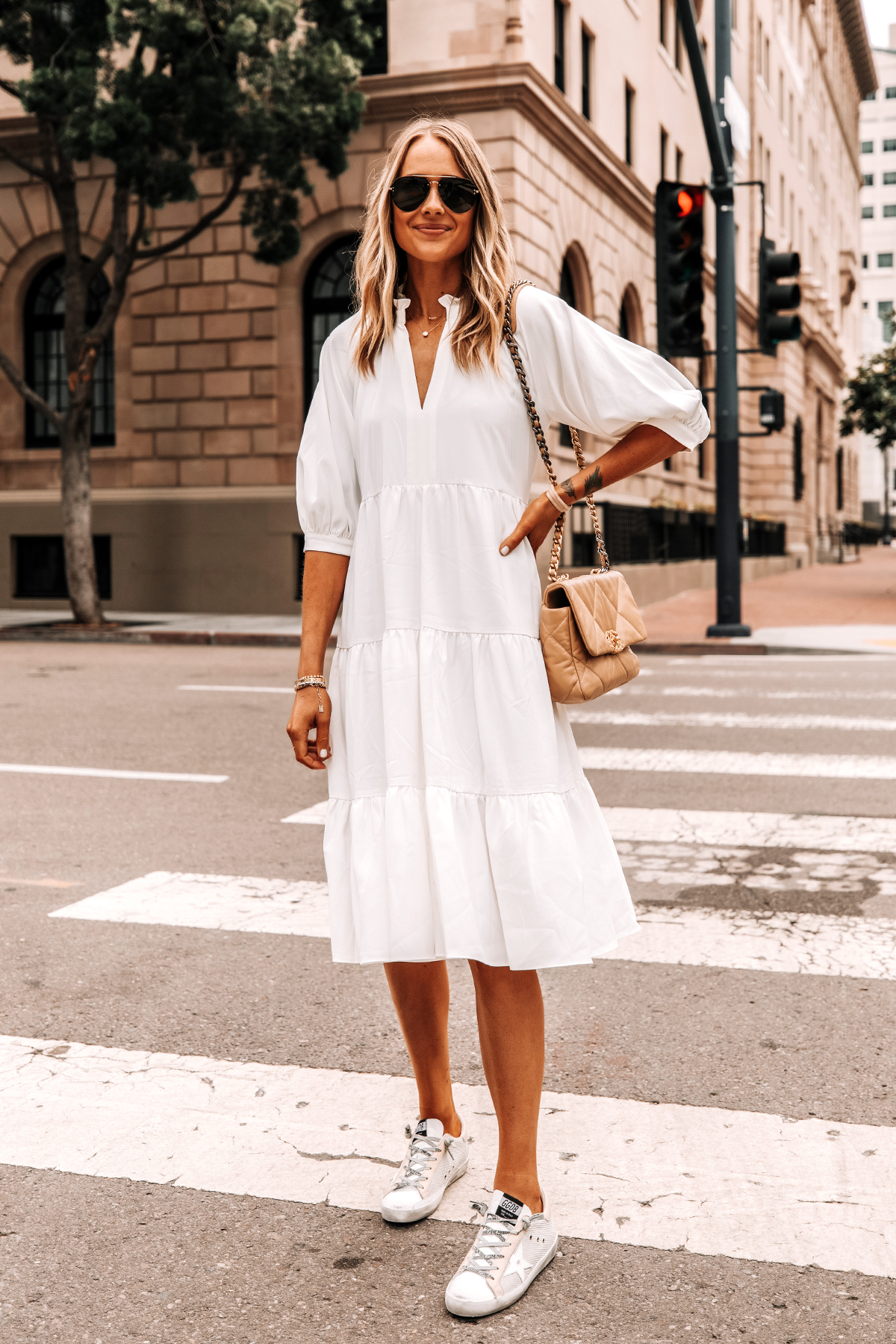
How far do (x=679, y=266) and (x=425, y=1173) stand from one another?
43.5ft

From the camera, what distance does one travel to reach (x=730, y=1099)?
3379 mm

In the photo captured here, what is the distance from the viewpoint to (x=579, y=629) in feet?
8.59

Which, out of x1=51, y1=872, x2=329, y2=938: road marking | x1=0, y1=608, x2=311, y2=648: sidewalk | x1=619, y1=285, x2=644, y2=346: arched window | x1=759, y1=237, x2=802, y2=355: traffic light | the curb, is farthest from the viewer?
x1=619, y1=285, x2=644, y2=346: arched window

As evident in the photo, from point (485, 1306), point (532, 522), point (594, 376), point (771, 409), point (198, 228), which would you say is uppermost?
point (198, 228)

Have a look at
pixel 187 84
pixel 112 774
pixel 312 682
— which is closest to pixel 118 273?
pixel 187 84

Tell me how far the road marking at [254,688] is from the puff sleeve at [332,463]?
8.43 meters

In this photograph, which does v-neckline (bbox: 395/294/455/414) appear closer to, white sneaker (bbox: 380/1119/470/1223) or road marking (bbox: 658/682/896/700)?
white sneaker (bbox: 380/1119/470/1223)

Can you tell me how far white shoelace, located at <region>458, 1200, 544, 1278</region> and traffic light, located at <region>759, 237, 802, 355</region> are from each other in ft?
44.6

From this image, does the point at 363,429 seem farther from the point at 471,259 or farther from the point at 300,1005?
the point at 300,1005

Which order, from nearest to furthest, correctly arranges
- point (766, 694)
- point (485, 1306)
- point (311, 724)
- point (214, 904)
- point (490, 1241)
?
point (485, 1306) < point (490, 1241) < point (311, 724) < point (214, 904) < point (766, 694)

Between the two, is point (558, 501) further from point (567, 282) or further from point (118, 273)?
point (567, 282)

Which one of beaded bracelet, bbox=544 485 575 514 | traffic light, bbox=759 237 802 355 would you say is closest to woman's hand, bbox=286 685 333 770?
beaded bracelet, bbox=544 485 575 514

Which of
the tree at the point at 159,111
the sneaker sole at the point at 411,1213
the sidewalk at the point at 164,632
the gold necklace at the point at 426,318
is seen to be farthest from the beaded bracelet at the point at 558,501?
the tree at the point at 159,111

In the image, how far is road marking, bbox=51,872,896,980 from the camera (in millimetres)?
4500
